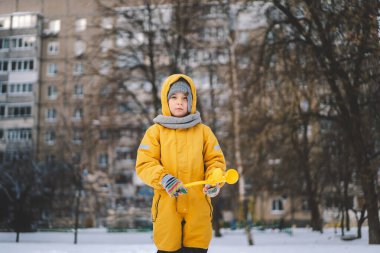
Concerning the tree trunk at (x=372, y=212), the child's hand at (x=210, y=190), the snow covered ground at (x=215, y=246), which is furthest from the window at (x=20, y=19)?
the child's hand at (x=210, y=190)

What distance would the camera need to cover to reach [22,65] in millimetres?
45062

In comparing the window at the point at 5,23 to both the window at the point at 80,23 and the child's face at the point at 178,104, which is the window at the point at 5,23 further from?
the child's face at the point at 178,104

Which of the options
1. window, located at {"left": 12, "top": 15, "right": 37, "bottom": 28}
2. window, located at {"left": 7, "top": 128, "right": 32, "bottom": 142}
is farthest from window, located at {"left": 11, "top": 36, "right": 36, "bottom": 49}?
window, located at {"left": 12, "top": 15, "right": 37, "bottom": 28}

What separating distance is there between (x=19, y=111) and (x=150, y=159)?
44637 mm

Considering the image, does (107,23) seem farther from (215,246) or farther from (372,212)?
(372,212)

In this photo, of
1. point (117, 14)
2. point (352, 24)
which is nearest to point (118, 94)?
point (117, 14)

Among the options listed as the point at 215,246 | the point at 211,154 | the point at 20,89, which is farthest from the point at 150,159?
the point at 20,89

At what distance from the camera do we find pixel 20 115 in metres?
45.1

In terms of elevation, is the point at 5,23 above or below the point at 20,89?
below

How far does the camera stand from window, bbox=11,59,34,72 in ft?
143

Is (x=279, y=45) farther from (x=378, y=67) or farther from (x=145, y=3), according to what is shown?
(x=145, y=3)

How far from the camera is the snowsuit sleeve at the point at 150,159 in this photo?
3.53 metres

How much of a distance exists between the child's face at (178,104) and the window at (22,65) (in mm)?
42065

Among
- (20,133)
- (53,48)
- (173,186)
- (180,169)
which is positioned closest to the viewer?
(173,186)
